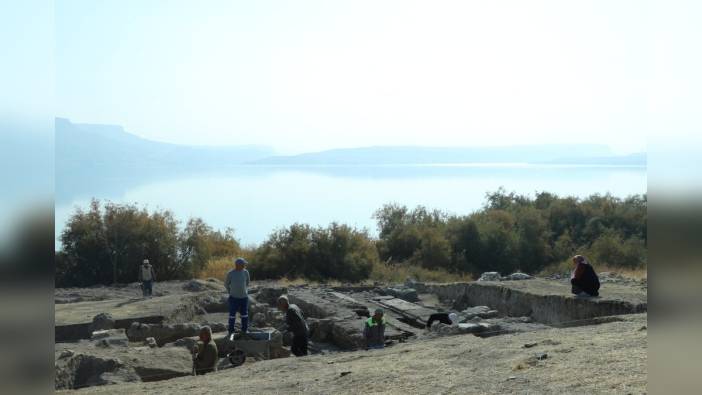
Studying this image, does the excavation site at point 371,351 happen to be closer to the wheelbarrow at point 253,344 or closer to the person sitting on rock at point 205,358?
the wheelbarrow at point 253,344

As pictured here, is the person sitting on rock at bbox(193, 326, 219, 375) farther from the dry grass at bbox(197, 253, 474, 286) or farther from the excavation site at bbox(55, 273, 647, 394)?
the dry grass at bbox(197, 253, 474, 286)

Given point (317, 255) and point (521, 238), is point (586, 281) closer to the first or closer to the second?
point (317, 255)

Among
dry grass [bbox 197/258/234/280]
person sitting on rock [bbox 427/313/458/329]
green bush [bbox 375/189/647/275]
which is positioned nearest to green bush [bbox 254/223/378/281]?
dry grass [bbox 197/258/234/280]

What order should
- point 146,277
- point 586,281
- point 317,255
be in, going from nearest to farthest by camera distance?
point 586,281 → point 146,277 → point 317,255

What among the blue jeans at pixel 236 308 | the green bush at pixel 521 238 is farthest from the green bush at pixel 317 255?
the blue jeans at pixel 236 308

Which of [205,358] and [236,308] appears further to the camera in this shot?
[236,308]

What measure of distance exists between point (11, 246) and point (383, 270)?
1191 inches

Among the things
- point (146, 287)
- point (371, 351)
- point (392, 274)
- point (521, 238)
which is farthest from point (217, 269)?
point (371, 351)

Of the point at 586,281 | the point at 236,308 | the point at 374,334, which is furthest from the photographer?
the point at 586,281

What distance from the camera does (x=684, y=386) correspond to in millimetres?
2533

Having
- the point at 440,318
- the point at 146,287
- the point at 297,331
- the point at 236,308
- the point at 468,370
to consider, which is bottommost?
the point at 146,287

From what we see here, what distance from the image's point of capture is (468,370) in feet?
29.7

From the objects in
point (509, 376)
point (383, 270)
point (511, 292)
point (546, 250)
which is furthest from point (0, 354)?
point (546, 250)

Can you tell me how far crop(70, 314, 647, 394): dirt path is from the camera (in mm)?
7859
